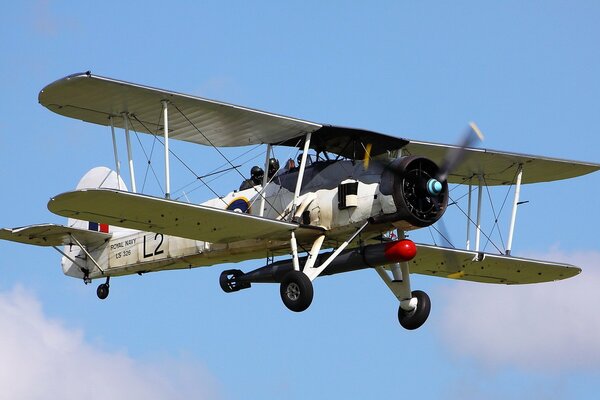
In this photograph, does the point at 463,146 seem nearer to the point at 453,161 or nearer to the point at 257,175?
the point at 453,161

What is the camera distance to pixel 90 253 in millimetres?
25156

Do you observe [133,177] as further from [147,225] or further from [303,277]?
[303,277]

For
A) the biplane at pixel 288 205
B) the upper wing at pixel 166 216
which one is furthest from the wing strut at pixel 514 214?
the upper wing at pixel 166 216

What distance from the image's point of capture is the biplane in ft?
66.5

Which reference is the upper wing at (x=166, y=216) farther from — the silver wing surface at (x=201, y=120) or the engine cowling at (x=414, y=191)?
the silver wing surface at (x=201, y=120)

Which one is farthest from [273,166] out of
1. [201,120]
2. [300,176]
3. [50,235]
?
[50,235]

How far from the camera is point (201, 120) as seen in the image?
2178cm

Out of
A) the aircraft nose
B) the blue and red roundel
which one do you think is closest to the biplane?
the aircraft nose

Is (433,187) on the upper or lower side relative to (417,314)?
upper

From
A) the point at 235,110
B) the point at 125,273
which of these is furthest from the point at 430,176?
the point at 125,273

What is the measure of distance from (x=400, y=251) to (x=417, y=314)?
1759 millimetres

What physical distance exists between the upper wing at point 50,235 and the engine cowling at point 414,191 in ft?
21.1

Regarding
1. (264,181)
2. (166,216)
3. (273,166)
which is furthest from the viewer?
(273,166)

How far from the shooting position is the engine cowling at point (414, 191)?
2023cm
